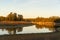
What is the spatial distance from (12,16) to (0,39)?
73.1 meters

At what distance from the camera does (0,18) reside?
94.3 metres

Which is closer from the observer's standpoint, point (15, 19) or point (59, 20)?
point (59, 20)

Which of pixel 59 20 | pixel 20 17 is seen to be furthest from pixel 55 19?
pixel 20 17

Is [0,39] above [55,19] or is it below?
above

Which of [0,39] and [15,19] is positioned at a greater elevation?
[0,39]

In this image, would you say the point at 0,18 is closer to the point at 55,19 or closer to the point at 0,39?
the point at 55,19

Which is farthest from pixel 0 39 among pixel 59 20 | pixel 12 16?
pixel 12 16

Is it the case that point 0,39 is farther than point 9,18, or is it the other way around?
point 9,18

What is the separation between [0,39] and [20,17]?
75.7m

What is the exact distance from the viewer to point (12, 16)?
89.8 m

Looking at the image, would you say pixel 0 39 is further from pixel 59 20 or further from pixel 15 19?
pixel 15 19

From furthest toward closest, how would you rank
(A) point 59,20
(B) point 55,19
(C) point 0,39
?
(B) point 55,19 < (A) point 59,20 < (C) point 0,39

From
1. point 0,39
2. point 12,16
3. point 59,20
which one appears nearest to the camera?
point 0,39

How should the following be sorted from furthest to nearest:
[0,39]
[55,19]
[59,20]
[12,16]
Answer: [12,16], [55,19], [59,20], [0,39]
